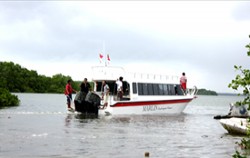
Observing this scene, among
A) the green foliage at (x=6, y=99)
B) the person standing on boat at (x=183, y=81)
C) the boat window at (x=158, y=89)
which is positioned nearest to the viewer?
the boat window at (x=158, y=89)

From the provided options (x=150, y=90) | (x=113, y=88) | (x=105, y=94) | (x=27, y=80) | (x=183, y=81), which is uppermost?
(x=27, y=80)

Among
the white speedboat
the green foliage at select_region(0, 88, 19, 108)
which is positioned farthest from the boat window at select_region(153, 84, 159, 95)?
the green foliage at select_region(0, 88, 19, 108)

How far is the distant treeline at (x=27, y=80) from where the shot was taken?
130m

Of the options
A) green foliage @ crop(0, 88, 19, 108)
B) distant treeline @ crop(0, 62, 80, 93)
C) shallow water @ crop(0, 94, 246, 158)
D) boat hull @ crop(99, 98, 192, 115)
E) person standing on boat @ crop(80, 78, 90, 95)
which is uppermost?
distant treeline @ crop(0, 62, 80, 93)

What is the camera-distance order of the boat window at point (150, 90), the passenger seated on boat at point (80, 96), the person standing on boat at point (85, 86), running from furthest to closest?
the boat window at point (150, 90) → the person standing on boat at point (85, 86) → the passenger seated on boat at point (80, 96)

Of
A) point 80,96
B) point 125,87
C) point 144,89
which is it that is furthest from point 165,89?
point 80,96

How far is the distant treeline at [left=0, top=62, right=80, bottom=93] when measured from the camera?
425ft

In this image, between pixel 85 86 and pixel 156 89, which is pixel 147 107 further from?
pixel 85 86

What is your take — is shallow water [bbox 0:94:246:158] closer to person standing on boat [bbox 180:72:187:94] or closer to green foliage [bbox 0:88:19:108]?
person standing on boat [bbox 180:72:187:94]

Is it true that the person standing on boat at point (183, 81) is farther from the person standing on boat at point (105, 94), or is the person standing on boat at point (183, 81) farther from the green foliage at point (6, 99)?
the green foliage at point (6, 99)

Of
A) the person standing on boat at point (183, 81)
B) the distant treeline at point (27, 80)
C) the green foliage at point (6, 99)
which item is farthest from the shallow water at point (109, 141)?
the distant treeline at point (27, 80)

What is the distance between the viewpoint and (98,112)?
29.8m

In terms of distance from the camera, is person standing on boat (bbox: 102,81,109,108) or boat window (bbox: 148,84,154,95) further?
boat window (bbox: 148,84,154,95)

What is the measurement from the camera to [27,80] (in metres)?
140
